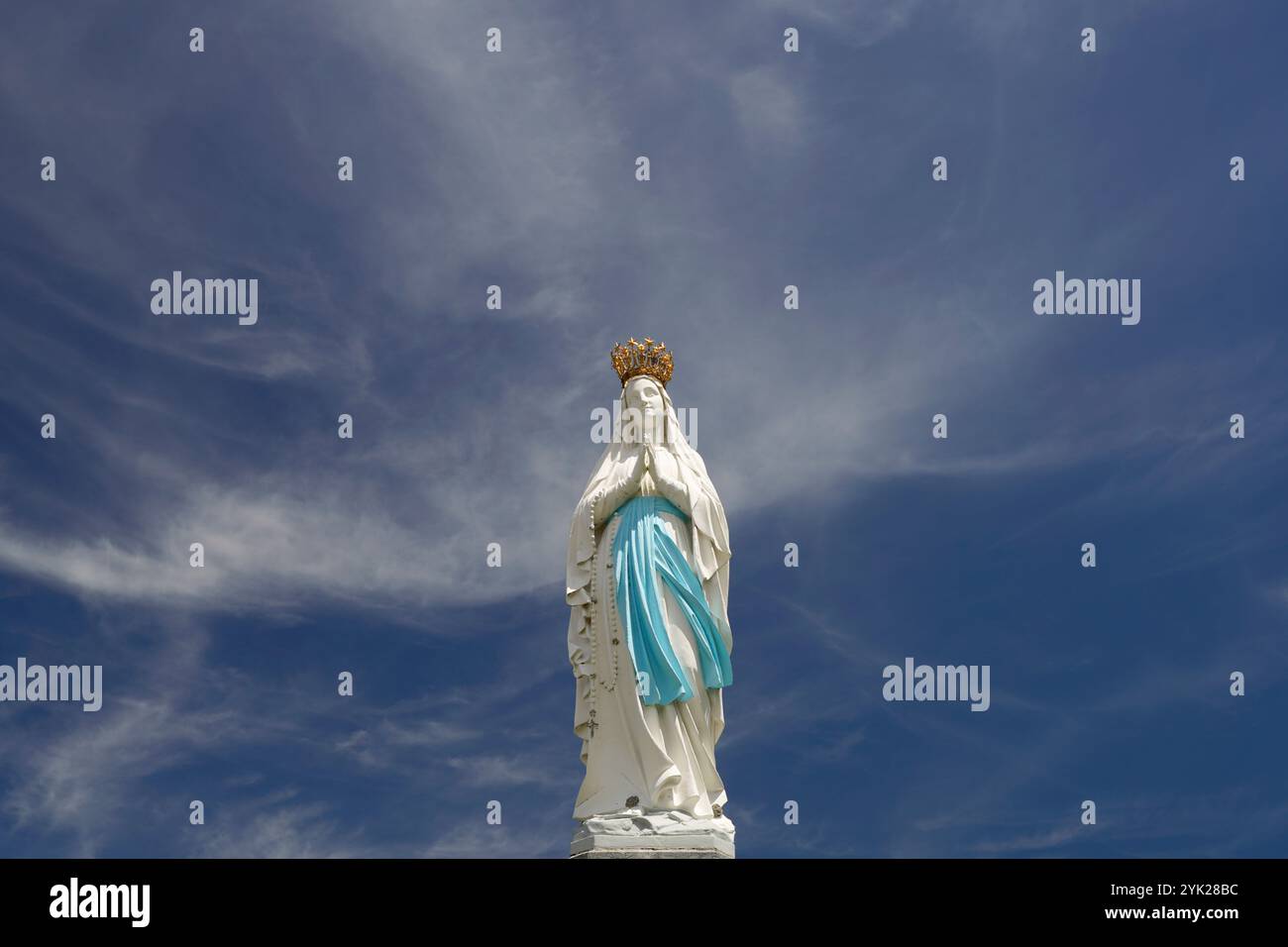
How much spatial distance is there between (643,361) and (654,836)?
267 inches

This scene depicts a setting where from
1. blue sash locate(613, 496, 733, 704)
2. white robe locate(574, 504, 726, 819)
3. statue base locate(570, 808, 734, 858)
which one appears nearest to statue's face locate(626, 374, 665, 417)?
blue sash locate(613, 496, 733, 704)

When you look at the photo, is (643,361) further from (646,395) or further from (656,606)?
(656,606)

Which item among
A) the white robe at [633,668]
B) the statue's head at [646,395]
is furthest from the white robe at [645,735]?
the statue's head at [646,395]

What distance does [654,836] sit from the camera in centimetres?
2453

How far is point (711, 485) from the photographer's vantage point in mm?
26641

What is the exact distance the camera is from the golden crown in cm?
2700

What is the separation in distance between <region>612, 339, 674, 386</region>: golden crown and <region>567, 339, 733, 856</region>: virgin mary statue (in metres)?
0.19

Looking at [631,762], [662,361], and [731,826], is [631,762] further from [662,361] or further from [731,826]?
[662,361]

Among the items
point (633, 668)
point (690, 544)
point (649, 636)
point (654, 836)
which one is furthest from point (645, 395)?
point (654, 836)

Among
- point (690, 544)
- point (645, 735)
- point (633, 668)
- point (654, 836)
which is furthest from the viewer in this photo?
point (690, 544)

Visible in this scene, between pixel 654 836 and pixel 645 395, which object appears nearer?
pixel 654 836
